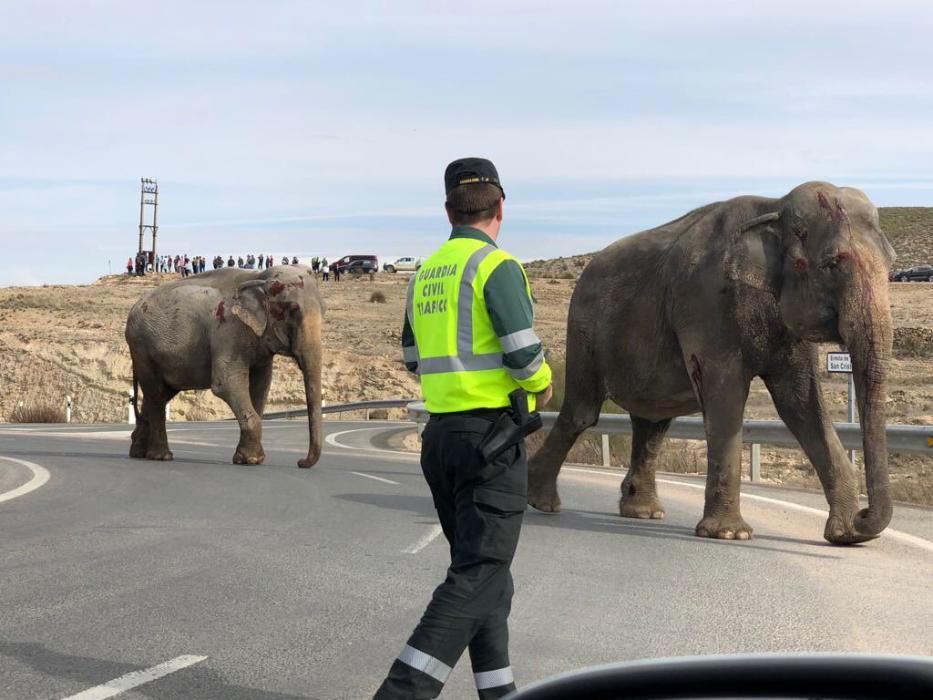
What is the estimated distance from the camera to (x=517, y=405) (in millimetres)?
5176

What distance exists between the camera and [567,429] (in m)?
12.4

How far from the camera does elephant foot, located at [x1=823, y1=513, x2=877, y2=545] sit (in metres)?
10.2

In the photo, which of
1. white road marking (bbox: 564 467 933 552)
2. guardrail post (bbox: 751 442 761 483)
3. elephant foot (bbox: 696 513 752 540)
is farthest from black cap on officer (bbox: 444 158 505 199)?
guardrail post (bbox: 751 442 761 483)

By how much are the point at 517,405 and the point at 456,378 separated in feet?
0.84

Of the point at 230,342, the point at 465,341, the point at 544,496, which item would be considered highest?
the point at 465,341

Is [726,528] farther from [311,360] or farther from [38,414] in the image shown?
[38,414]

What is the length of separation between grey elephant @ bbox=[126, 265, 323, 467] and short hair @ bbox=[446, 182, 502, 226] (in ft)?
40.6

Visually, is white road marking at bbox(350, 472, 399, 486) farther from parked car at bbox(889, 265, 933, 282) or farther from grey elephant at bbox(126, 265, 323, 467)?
parked car at bbox(889, 265, 933, 282)

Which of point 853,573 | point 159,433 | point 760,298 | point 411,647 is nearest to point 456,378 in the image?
point 411,647

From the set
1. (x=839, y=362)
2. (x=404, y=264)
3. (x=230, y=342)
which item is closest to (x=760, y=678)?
(x=839, y=362)

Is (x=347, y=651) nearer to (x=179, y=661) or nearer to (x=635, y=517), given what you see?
(x=179, y=661)

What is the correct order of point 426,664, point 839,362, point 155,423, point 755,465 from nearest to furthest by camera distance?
point 426,664
point 839,362
point 755,465
point 155,423

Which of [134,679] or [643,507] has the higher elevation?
[134,679]

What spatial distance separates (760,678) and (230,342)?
57.1 ft
